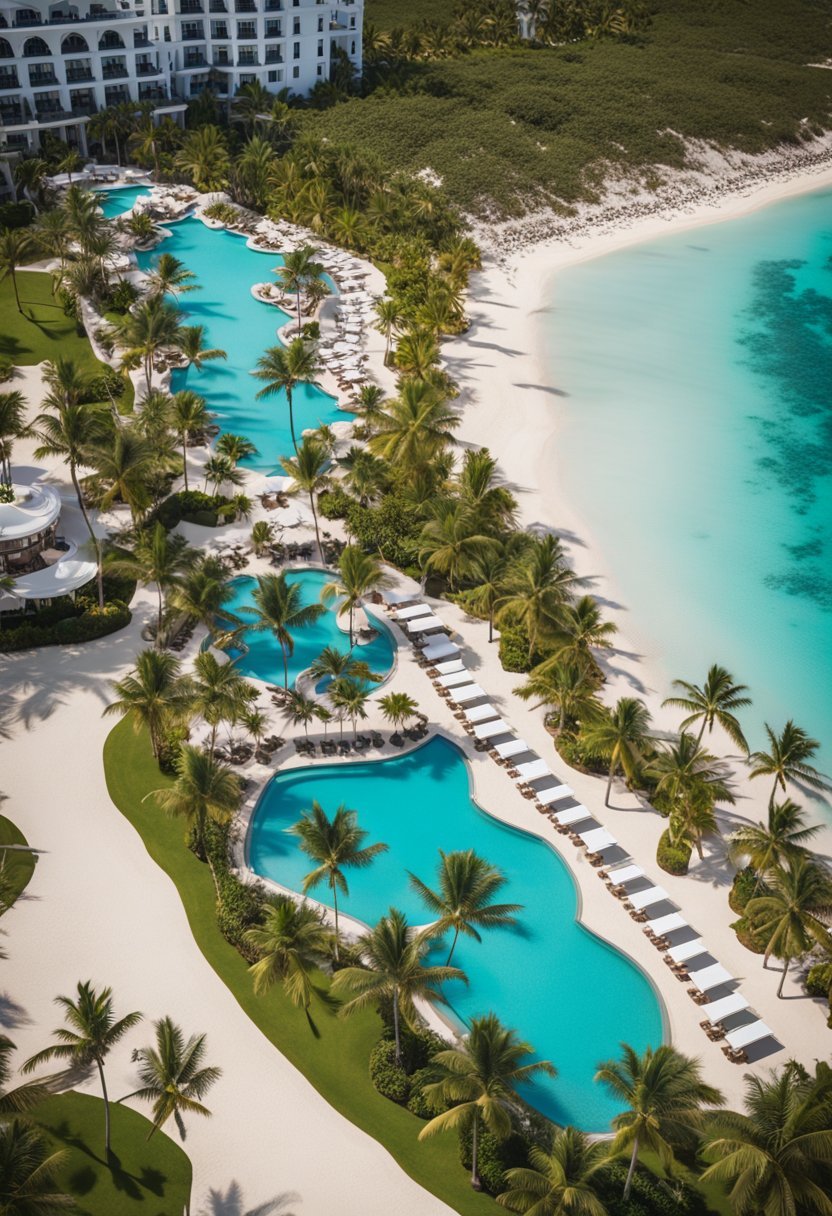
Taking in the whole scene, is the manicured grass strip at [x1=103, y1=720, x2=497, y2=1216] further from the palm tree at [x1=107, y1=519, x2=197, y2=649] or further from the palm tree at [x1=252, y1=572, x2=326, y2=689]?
the palm tree at [x1=107, y1=519, x2=197, y2=649]

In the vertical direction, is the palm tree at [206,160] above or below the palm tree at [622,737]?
above

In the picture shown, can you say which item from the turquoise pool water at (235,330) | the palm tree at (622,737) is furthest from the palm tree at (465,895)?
the turquoise pool water at (235,330)

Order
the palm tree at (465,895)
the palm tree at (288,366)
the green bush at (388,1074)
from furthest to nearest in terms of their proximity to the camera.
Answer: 1. the palm tree at (288,366)
2. the palm tree at (465,895)
3. the green bush at (388,1074)

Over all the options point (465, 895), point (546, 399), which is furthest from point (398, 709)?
point (546, 399)

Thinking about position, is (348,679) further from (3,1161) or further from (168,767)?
(3,1161)

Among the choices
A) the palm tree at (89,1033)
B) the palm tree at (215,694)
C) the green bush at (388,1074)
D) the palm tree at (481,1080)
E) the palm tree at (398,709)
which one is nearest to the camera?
the palm tree at (481,1080)

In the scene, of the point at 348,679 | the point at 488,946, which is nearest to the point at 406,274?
the point at 348,679

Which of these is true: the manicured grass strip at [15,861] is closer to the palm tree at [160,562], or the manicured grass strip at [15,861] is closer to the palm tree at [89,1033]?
the palm tree at [89,1033]
